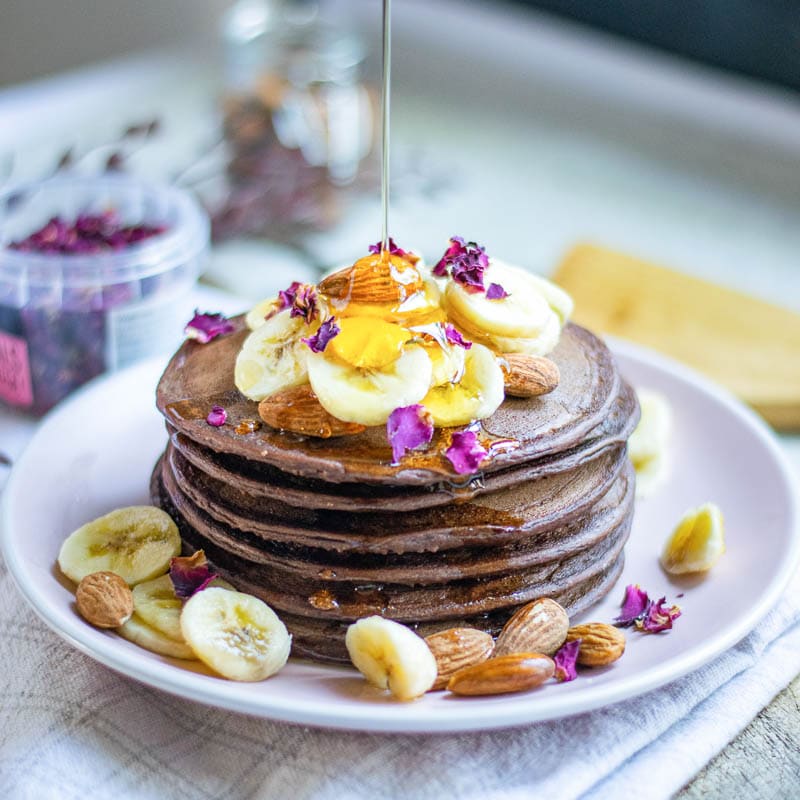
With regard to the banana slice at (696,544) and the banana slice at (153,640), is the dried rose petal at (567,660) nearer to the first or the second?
the banana slice at (696,544)

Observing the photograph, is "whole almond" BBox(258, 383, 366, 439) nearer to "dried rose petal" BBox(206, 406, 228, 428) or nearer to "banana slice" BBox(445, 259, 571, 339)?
"dried rose petal" BBox(206, 406, 228, 428)

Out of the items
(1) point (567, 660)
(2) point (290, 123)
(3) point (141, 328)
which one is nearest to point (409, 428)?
(1) point (567, 660)

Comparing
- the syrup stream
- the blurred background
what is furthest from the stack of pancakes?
the blurred background

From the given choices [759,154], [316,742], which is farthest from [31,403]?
[759,154]

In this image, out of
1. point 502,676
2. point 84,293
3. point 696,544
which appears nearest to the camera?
point 502,676

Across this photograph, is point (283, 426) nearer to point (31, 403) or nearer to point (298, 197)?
point (31, 403)

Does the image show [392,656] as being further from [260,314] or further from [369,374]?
[260,314]

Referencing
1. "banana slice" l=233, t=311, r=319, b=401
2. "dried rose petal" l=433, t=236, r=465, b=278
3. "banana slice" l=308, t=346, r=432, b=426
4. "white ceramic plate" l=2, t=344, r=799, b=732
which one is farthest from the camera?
"dried rose petal" l=433, t=236, r=465, b=278
